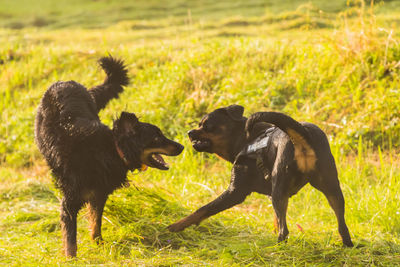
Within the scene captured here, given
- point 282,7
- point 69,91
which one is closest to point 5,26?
point 282,7

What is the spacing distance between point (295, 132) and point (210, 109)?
448 centimetres

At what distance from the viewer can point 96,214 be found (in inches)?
190

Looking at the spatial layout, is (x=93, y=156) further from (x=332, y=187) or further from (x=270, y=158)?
(x=332, y=187)

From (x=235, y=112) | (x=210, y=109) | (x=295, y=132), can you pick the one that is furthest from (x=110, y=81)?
(x=295, y=132)

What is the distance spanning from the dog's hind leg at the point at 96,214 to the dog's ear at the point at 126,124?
2.23 ft

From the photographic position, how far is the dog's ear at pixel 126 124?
15.2ft

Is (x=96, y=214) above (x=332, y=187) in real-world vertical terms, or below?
below

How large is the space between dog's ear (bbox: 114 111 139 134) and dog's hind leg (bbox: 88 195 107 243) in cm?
68

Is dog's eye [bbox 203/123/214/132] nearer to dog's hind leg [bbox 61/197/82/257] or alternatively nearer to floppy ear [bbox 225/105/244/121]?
floppy ear [bbox 225/105/244/121]

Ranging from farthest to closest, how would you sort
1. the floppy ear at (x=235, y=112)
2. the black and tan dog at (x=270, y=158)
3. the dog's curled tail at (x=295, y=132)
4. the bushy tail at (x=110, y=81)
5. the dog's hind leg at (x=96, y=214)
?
the bushy tail at (x=110, y=81) → the floppy ear at (x=235, y=112) → the dog's hind leg at (x=96, y=214) → the black and tan dog at (x=270, y=158) → the dog's curled tail at (x=295, y=132)

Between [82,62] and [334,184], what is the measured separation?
8009 mm

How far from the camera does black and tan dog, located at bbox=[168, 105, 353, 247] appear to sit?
4.00 m

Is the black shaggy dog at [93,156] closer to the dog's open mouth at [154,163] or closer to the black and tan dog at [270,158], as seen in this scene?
the dog's open mouth at [154,163]

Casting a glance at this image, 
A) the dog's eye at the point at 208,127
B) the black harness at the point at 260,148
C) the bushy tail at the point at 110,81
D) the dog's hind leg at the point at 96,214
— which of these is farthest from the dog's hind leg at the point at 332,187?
the bushy tail at the point at 110,81
